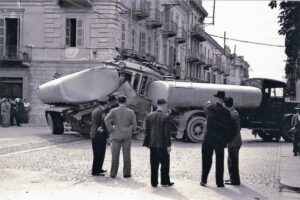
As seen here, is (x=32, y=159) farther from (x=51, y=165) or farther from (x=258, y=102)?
(x=258, y=102)

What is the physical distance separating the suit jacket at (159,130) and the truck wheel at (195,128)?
33.1 ft

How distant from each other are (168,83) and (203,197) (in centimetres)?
1082

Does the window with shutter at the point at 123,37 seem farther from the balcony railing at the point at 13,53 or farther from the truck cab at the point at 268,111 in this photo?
the truck cab at the point at 268,111

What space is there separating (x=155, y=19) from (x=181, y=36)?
10938 mm

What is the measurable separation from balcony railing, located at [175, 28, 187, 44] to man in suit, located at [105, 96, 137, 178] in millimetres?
37394

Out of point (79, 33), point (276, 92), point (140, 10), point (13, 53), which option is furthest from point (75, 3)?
point (276, 92)

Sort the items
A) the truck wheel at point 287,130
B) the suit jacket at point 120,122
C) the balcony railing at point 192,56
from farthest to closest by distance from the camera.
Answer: the balcony railing at point 192,56 < the truck wheel at point 287,130 < the suit jacket at point 120,122

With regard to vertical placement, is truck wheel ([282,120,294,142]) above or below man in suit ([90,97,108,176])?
below

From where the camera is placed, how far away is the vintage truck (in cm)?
1845

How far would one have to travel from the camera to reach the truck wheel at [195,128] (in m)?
19.3

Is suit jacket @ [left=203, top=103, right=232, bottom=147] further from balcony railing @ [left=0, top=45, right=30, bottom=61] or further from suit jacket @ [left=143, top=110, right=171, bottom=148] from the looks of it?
balcony railing @ [left=0, top=45, right=30, bottom=61]

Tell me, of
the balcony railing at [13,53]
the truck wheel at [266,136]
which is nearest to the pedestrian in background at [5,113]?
the balcony railing at [13,53]

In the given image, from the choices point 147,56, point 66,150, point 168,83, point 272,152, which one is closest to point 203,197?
point 66,150

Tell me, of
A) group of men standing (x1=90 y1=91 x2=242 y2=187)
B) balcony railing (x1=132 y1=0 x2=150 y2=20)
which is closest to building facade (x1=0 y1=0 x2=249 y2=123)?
balcony railing (x1=132 y1=0 x2=150 y2=20)
